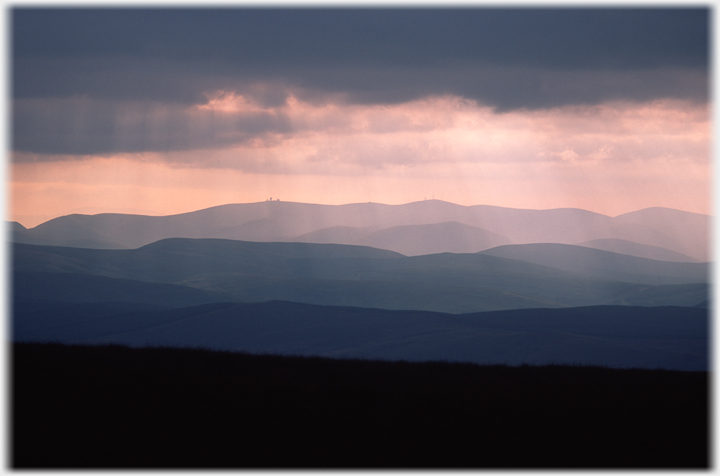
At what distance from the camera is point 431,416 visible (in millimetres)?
11875

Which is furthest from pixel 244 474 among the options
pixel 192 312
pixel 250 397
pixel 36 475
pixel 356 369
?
pixel 192 312

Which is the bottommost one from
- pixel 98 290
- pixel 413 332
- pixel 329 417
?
pixel 413 332

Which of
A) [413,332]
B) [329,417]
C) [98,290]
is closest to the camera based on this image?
[329,417]

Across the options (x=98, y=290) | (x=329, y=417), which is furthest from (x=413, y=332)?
(x=98, y=290)

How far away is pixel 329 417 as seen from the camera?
11500mm

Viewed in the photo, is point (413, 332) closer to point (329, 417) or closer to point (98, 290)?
point (329, 417)

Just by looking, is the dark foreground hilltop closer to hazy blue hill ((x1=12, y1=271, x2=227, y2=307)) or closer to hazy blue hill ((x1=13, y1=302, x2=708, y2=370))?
hazy blue hill ((x1=13, y1=302, x2=708, y2=370))

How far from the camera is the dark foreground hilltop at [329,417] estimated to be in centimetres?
949

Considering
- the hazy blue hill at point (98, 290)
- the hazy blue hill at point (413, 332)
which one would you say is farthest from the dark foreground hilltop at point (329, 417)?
the hazy blue hill at point (98, 290)

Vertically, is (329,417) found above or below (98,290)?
above

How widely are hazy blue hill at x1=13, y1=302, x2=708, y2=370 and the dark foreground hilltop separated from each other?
68827 millimetres

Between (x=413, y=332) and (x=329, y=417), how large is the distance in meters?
99.6

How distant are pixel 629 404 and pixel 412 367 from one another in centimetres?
627

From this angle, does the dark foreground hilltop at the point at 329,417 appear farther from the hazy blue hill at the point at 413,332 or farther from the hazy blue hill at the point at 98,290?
the hazy blue hill at the point at 98,290
